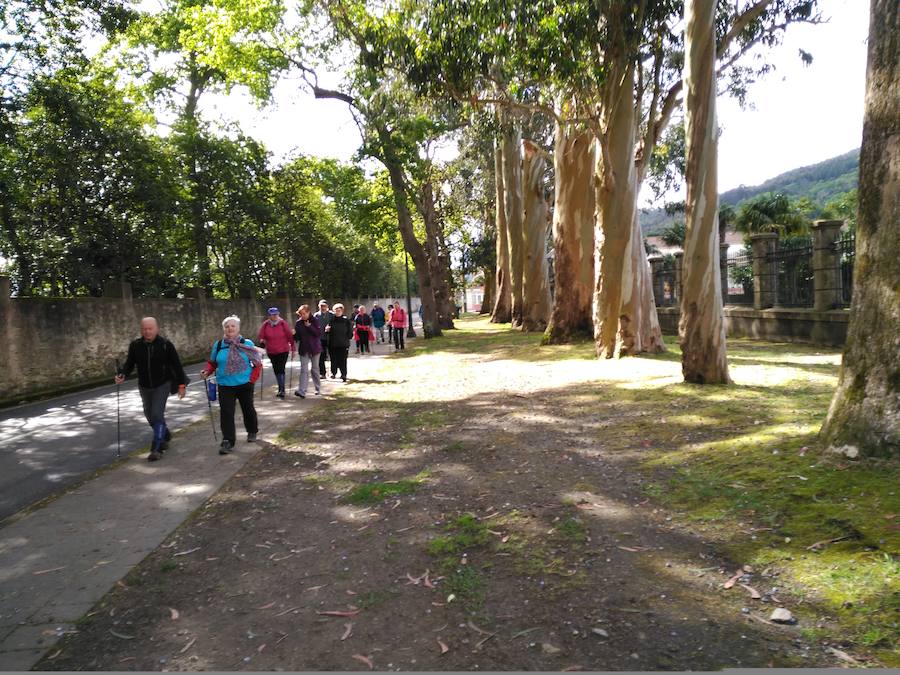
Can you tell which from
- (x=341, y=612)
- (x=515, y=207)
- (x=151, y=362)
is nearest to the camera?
(x=341, y=612)

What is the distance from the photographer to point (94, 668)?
3.33 metres

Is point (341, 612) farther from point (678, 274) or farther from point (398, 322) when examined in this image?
point (678, 274)

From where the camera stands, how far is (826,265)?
15219 mm

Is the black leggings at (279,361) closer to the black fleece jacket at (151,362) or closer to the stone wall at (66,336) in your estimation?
the black fleece jacket at (151,362)

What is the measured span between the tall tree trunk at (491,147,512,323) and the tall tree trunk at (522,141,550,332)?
342 cm

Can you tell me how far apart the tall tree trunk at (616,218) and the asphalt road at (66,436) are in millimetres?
7644

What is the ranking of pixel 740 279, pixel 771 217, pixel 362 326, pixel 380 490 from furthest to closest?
1. pixel 771 217
2. pixel 362 326
3. pixel 740 279
4. pixel 380 490

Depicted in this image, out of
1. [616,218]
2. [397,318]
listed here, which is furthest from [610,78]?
[397,318]

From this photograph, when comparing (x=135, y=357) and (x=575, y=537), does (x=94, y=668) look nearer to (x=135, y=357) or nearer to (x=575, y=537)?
(x=575, y=537)

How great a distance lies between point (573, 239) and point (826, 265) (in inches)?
286

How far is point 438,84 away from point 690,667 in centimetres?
1300

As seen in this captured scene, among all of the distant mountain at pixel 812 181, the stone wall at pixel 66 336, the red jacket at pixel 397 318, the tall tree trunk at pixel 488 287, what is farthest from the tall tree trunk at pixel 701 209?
the distant mountain at pixel 812 181

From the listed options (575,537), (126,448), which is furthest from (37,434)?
(575,537)

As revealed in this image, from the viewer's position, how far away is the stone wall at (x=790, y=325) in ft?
49.5
